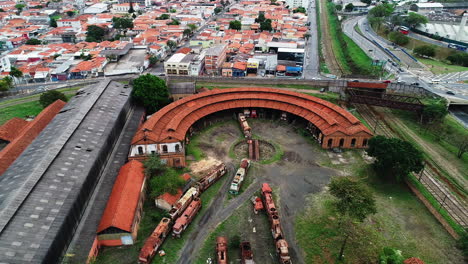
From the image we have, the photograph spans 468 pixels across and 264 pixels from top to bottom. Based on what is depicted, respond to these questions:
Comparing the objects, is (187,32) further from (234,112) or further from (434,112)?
(434,112)

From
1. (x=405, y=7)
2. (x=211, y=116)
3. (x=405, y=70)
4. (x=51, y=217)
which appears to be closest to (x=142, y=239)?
(x=51, y=217)

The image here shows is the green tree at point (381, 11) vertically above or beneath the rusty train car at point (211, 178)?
above

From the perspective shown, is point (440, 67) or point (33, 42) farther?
point (33, 42)

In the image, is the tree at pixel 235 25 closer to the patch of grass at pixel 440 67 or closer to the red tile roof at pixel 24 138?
the patch of grass at pixel 440 67

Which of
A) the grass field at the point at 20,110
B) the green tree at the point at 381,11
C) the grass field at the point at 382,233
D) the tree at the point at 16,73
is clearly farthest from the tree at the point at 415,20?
the tree at the point at 16,73

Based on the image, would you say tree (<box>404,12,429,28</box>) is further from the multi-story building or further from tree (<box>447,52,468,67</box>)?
the multi-story building

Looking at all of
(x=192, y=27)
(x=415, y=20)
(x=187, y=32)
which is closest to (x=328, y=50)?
(x=415, y=20)
